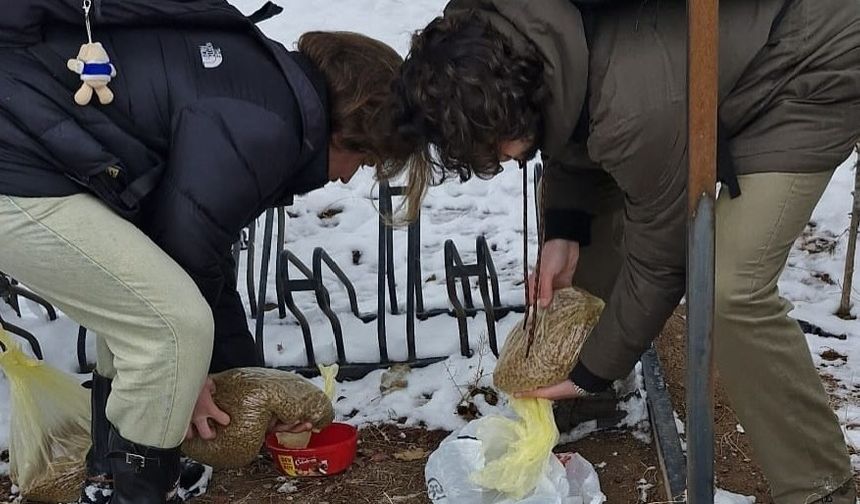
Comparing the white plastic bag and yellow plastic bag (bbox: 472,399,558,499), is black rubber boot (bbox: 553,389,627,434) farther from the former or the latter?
yellow plastic bag (bbox: 472,399,558,499)

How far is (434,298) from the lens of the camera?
4.43 meters

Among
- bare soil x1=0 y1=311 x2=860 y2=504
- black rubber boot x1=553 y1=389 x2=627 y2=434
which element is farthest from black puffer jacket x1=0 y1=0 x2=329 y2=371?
black rubber boot x1=553 y1=389 x2=627 y2=434

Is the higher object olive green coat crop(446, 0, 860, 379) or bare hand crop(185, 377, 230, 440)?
olive green coat crop(446, 0, 860, 379)

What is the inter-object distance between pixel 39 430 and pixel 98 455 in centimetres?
28

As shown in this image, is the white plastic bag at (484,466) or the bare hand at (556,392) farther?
the white plastic bag at (484,466)

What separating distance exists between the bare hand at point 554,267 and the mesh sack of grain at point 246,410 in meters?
0.72

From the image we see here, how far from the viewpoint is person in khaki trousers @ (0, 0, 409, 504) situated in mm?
2381

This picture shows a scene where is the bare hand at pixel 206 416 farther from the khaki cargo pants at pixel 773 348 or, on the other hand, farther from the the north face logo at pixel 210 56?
the khaki cargo pants at pixel 773 348

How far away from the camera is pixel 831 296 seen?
173 inches

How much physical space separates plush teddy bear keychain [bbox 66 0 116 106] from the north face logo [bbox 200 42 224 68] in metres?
0.21

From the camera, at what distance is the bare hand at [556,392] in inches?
108

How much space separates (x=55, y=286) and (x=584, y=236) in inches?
53.5

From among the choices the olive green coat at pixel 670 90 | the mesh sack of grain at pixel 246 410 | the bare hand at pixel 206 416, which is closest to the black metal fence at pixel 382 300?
the mesh sack of grain at pixel 246 410

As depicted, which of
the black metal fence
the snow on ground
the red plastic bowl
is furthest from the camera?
the black metal fence
